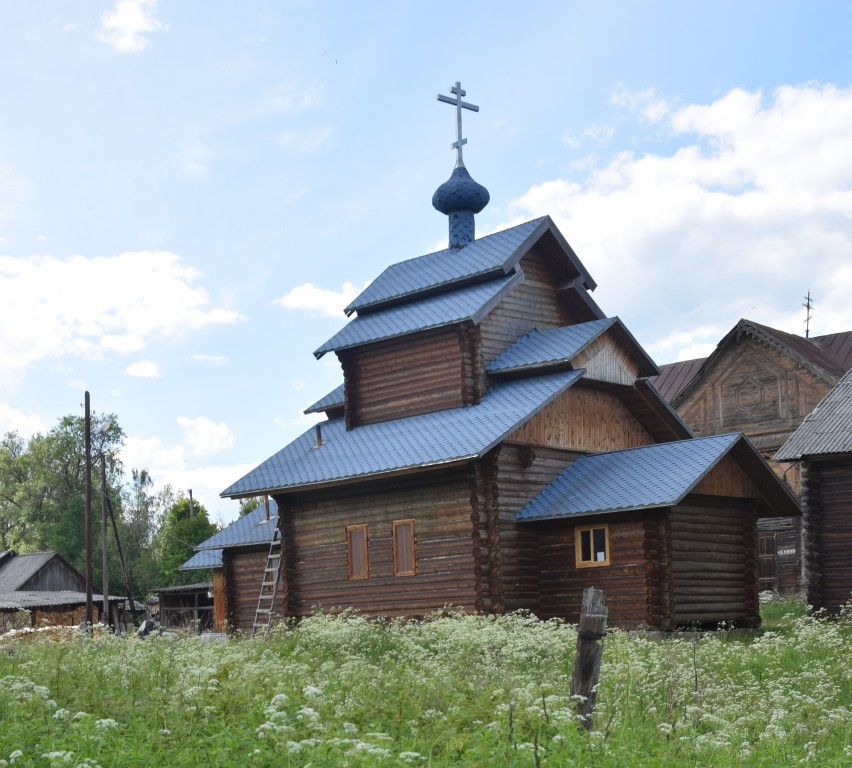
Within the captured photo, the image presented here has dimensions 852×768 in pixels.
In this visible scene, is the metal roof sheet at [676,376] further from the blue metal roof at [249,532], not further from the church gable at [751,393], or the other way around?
the blue metal roof at [249,532]

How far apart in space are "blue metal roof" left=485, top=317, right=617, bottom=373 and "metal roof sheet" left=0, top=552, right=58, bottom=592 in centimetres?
3739

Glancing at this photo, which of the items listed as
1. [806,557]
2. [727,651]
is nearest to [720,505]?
[806,557]

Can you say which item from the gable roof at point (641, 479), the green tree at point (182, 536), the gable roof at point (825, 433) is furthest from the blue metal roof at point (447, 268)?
the green tree at point (182, 536)

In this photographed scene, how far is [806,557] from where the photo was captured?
2409cm

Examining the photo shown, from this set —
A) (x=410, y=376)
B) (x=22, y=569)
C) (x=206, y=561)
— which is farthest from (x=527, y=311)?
(x=22, y=569)

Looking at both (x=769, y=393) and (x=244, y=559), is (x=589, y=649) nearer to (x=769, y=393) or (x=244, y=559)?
(x=244, y=559)

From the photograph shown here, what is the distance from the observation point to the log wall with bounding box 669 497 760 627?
21312 mm

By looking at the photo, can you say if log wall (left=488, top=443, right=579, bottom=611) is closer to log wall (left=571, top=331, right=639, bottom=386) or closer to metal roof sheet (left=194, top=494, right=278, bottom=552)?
log wall (left=571, top=331, right=639, bottom=386)

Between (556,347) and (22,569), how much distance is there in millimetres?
40292

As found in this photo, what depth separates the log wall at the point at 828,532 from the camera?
23.9 meters

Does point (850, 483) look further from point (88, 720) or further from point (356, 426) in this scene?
point (88, 720)

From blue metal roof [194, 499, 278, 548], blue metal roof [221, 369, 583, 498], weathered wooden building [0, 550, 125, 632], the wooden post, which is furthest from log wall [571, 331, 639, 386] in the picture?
weathered wooden building [0, 550, 125, 632]

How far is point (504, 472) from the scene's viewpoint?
22312mm

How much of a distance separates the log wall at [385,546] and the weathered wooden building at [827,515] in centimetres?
726
